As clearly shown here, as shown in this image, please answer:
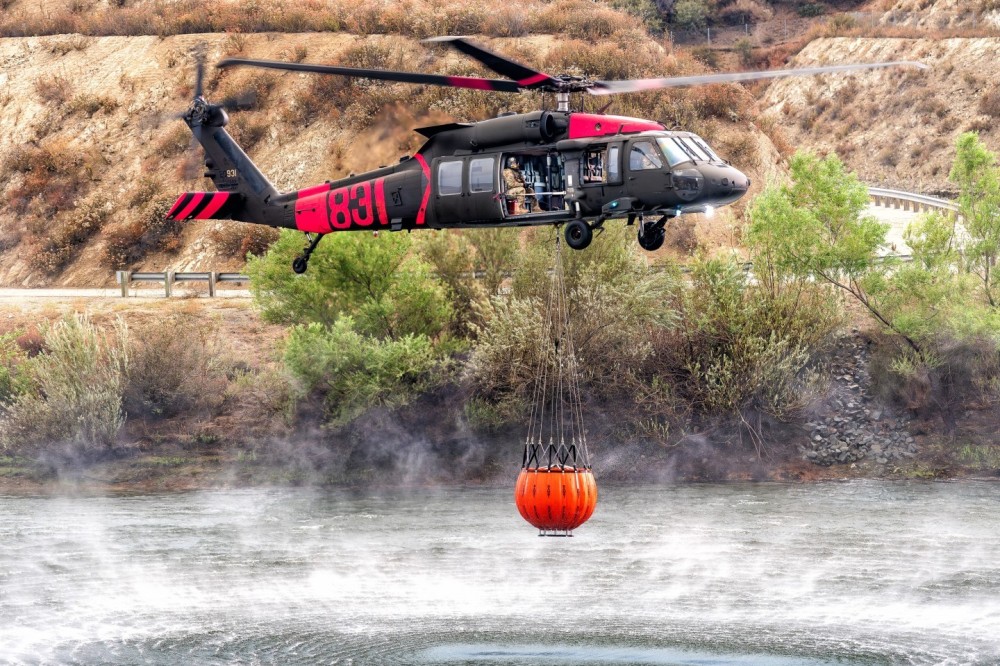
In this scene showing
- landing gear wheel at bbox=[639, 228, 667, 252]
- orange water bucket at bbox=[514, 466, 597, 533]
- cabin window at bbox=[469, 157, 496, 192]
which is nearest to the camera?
orange water bucket at bbox=[514, 466, 597, 533]

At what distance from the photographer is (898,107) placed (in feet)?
360

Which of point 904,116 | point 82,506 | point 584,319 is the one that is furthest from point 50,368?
point 904,116

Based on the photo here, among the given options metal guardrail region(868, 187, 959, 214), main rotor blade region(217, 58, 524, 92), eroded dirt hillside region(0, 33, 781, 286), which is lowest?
metal guardrail region(868, 187, 959, 214)

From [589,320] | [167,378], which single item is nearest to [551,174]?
[589,320]

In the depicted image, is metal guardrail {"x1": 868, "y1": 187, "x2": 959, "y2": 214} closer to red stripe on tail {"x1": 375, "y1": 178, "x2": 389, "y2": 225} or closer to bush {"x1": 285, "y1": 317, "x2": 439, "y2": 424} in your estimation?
bush {"x1": 285, "y1": 317, "x2": 439, "y2": 424}

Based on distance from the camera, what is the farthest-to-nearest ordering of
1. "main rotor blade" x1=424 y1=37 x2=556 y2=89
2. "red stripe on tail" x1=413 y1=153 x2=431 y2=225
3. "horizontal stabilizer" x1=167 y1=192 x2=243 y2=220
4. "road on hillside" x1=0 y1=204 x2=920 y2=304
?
"road on hillside" x1=0 y1=204 x2=920 y2=304 → "horizontal stabilizer" x1=167 y1=192 x2=243 y2=220 → "red stripe on tail" x1=413 y1=153 x2=431 y2=225 → "main rotor blade" x1=424 y1=37 x2=556 y2=89

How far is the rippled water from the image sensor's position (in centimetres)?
3606

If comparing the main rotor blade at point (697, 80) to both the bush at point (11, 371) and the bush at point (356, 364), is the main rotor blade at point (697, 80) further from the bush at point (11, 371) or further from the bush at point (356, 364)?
the bush at point (11, 371)

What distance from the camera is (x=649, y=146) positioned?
31719mm

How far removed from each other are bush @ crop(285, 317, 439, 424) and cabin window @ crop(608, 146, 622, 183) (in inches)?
1031

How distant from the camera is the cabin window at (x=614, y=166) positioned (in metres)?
31.9

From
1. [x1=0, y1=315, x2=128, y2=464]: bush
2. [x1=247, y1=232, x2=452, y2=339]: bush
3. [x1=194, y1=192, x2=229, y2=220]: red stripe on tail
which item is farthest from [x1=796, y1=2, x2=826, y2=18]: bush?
[x1=194, y1=192, x2=229, y2=220]: red stripe on tail

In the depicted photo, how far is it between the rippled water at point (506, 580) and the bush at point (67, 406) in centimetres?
497

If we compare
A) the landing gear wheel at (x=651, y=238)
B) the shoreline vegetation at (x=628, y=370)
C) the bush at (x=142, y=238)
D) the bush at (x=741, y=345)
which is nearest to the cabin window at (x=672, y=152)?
the landing gear wheel at (x=651, y=238)
